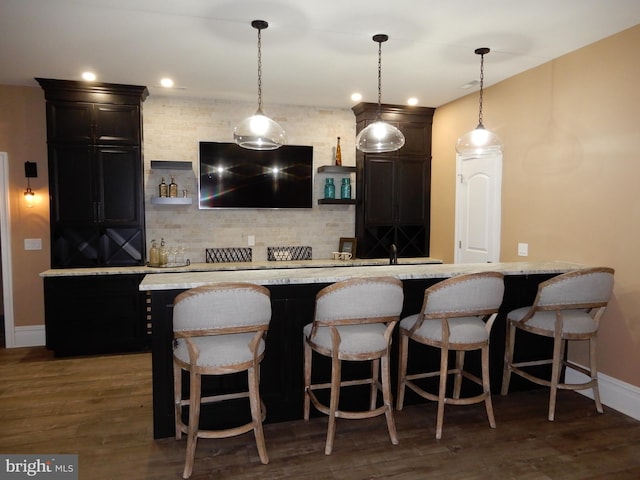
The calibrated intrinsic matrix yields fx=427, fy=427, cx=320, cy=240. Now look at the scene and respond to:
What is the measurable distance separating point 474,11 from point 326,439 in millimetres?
3026

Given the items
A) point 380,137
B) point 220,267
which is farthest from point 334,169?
point 380,137

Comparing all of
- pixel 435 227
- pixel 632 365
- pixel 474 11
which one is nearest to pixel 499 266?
pixel 632 365

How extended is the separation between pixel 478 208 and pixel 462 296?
2.40 meters

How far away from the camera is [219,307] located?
7.48 ft

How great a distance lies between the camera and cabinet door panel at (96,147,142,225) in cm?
465

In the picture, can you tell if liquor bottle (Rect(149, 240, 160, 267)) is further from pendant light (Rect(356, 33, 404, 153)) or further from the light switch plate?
pendant light (Rect(356, 33, 404, 153))

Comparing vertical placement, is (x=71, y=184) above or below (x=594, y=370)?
above

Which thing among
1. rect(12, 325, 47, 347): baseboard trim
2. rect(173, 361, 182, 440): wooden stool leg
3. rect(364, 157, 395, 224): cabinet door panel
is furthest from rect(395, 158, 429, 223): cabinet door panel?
rect(12, 325, 47, 347): baseboard trim

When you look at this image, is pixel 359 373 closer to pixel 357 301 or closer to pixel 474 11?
pixel 357 301

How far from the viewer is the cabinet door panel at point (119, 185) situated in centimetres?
465

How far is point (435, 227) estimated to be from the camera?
5.65 meters

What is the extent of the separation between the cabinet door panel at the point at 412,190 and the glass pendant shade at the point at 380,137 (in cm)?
230

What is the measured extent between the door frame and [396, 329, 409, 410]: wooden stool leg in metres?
4.24

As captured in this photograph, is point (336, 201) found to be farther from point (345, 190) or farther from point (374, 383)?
point (374, 383)
